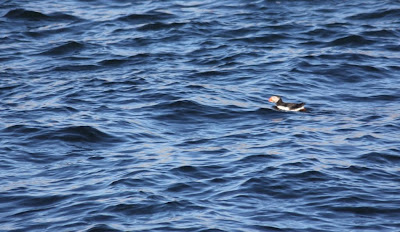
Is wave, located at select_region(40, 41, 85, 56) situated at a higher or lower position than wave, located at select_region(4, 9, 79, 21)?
lower

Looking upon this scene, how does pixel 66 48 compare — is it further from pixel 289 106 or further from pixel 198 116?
pixel 289 106

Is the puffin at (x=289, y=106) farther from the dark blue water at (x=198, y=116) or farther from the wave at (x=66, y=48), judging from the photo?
the wave at (x=66, y=48)

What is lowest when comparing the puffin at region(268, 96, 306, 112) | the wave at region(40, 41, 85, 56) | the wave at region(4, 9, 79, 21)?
the puffin at region(268, 96, 306, 112)

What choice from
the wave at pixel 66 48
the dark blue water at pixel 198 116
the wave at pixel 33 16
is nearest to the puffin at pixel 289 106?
the dark blue water at pixel 198 116

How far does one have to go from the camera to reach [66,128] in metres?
13.7

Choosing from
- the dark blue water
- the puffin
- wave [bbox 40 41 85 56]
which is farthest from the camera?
wave [bbox 40 41 85 56]

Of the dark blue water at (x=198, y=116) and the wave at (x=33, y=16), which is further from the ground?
the wave at (x=33, y=16)

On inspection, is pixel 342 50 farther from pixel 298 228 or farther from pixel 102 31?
pixel 298 228

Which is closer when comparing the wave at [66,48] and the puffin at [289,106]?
the puffin at [289,106]

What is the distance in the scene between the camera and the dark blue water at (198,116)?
10.1 meters

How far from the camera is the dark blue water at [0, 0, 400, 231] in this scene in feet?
33.2

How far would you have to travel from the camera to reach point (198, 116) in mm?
14984

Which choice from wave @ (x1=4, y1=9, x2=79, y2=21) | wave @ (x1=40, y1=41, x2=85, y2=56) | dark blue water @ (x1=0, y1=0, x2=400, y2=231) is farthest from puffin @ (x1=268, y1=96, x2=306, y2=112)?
wave @ (x1=4, y1=9, x2=79, y2=21)

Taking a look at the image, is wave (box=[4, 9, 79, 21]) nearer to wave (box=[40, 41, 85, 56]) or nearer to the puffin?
wave (box=[40, 41, 85, 56])
